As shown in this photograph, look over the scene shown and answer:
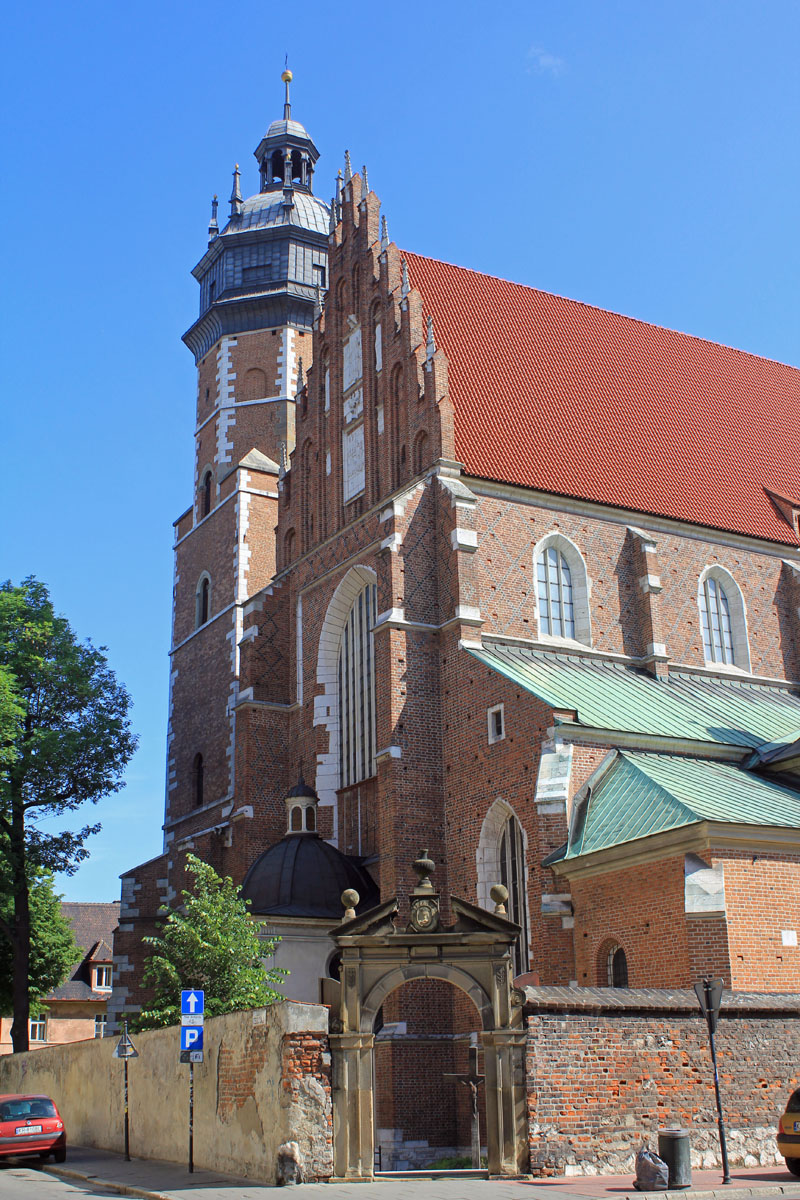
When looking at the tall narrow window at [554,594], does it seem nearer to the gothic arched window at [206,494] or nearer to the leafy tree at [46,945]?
the gothic arched window at [206,494]

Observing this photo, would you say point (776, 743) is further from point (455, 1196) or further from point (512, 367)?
point (455, 1196)

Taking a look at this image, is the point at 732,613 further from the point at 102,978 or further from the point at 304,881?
the point at 102,978

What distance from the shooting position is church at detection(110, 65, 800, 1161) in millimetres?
19484

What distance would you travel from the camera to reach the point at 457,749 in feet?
76.4

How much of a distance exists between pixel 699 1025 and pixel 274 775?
15.2 m

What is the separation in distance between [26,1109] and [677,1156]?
10.2m

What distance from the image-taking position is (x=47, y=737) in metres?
28.5

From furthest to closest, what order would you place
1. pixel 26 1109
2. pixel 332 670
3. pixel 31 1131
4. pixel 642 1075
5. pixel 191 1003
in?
1. pixel 332 670
2. pixel 26 1109
3. pixel 31 1131
4. pixel 191 1003
5. pixel 642 1075

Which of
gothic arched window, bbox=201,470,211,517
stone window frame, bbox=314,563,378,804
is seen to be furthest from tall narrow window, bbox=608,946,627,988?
gothic arched window, bbox=201,470,211,517

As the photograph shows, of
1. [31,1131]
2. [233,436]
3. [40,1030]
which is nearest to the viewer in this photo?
[31,1131]

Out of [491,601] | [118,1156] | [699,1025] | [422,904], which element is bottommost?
[118,1156]

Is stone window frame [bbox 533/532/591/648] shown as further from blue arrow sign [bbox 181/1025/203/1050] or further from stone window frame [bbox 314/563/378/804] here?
blue arrow sign [bbox 181/1025/203/1050]

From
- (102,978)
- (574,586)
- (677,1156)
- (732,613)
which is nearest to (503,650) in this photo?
(574,586)

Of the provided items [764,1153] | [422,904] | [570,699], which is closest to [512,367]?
[570,699]
